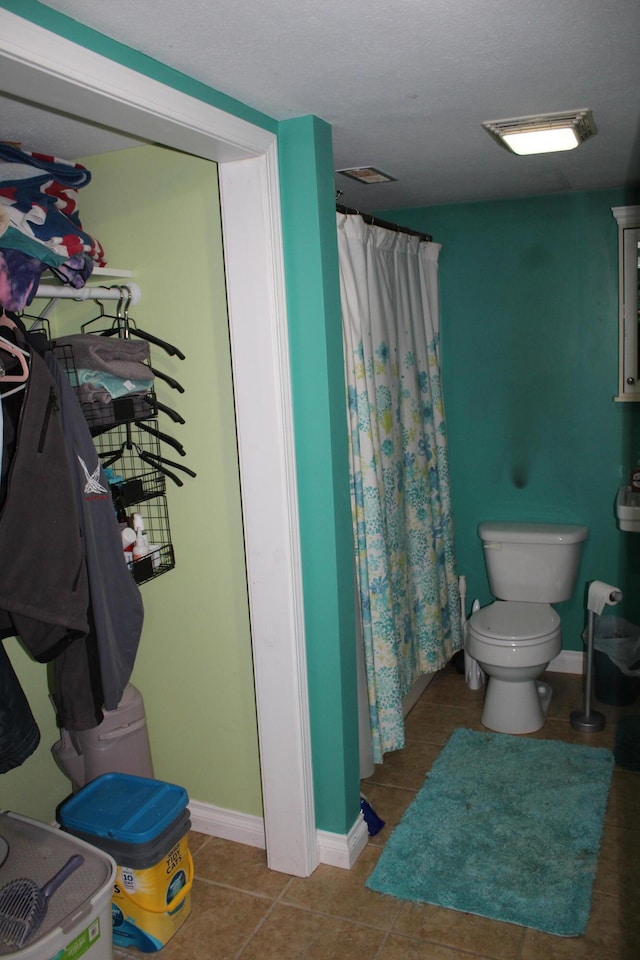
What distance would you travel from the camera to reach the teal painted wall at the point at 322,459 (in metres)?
2.21

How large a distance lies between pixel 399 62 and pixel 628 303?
6.74 feet

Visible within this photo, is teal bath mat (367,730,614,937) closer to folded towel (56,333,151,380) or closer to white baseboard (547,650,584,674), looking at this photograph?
white baseboard (547,650,584,674)

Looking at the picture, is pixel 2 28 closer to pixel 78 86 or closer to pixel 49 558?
pixel 78 86

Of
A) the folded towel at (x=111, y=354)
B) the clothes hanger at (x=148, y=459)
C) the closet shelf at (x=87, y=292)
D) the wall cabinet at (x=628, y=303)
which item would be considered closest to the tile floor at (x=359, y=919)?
the clothes hanger at (x=148, y=459)

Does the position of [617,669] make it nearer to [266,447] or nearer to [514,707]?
[514,707]

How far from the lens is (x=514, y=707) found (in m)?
3.27

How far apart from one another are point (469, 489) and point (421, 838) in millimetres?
1730

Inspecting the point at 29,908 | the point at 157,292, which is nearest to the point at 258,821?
the point at 29,908

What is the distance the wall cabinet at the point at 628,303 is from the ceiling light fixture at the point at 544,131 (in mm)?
986

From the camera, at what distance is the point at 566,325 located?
139 inches

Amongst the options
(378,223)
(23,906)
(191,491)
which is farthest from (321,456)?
(23,906)

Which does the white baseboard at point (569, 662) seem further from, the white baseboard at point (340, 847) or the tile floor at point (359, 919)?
the white baseboard at point (340, 847)

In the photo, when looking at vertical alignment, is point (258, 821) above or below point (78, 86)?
below

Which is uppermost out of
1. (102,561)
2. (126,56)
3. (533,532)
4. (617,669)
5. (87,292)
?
(126,56)
